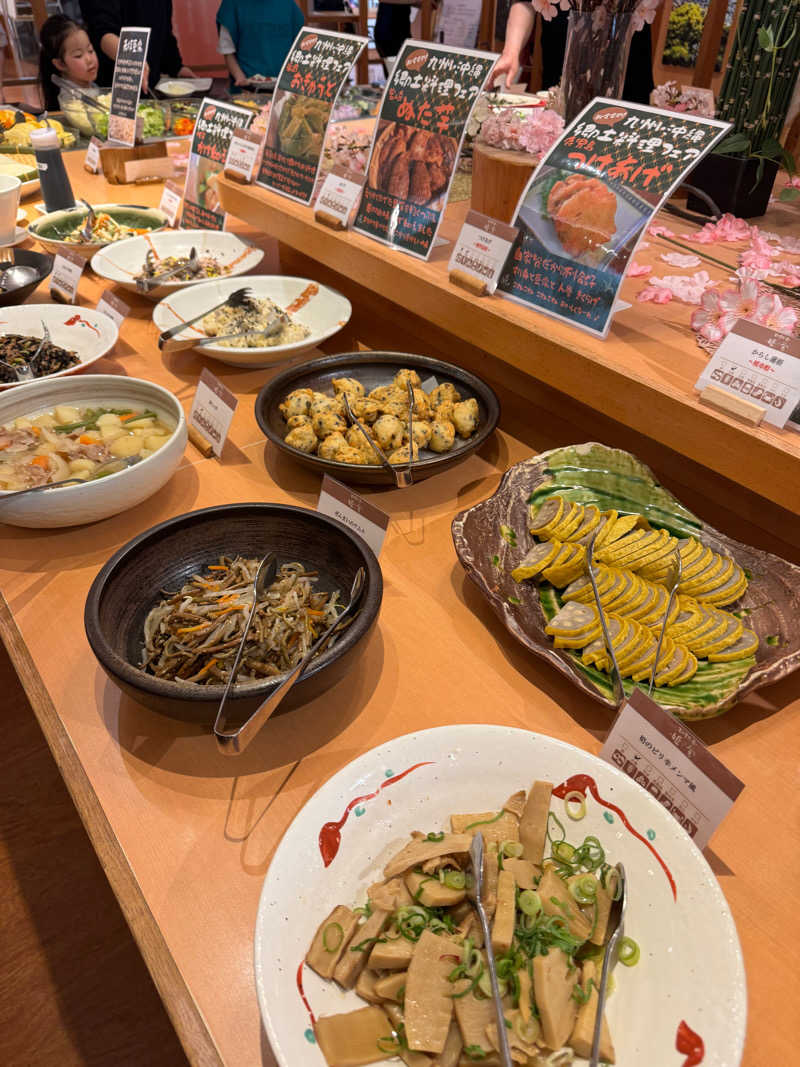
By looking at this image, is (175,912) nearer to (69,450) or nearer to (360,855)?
(360,855)

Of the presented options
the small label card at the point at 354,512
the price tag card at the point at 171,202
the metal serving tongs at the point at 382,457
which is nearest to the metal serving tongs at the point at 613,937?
the small label card at the point at 354,512

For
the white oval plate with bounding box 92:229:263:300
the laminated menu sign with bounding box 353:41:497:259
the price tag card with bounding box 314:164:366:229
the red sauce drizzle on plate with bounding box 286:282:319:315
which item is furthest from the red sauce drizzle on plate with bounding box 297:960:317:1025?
the white oval plate with bounding box 92:229:263:300

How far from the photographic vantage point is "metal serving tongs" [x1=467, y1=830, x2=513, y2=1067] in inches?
27.2

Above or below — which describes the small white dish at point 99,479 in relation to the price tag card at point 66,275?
below

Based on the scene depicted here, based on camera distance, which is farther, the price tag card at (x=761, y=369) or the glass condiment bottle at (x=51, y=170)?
the glass condiment bottle at (x=51, y=170)

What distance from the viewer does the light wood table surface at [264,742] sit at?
858mm

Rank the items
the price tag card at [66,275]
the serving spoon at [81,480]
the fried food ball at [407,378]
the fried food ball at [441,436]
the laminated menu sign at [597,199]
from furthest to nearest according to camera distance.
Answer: the price tag card at [66,275] → the fried food ball at [407,378] → the fried food ball at [441,436] → the serving spoon at [81,480] → the laminated menu sign at [597,199]

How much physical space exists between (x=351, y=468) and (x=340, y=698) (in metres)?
0.50

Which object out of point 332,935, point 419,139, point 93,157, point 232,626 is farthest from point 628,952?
point 93,157

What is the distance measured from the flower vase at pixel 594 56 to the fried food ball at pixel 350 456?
87cm

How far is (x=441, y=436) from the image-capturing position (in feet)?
5.10

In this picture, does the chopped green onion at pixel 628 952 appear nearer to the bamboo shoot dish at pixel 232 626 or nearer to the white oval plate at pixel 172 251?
the bamboo shoot dish at pixel 232 626

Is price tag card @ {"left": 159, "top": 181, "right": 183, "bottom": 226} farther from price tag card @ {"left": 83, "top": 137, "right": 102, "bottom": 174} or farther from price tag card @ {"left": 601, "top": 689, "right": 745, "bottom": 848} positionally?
price tag card @ {"left": 601, "top": 689, "right": 745, "bottom": 848}

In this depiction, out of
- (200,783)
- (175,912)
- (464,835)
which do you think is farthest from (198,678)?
(464,835)
